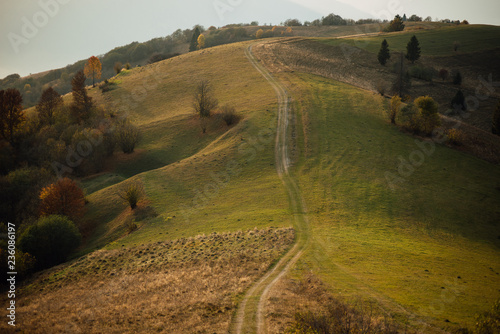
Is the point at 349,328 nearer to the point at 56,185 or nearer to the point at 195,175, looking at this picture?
the point at 195,175

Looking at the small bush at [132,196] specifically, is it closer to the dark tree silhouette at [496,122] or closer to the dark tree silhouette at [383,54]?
the dark tree silhouette at [496,122]

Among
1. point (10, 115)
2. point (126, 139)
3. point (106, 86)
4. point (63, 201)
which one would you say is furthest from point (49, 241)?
point (106, 86)

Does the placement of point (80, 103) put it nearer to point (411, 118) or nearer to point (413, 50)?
point (411, 118)

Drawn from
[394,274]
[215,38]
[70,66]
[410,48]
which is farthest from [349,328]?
[70,66]

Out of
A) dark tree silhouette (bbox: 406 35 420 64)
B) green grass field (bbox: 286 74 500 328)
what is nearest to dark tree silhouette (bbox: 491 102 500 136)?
Answer: green grass field (bbox: 286 74 500 328)

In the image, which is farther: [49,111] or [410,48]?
[410,48]

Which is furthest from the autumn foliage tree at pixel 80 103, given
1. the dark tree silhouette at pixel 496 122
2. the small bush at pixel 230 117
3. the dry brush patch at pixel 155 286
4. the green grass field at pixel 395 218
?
the dark tree silhouette at pixel 496 122

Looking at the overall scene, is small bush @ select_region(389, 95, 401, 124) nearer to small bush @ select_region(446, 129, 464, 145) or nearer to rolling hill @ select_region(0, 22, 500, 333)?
rolling hill @ select_region(0, 22, 500, 333)
